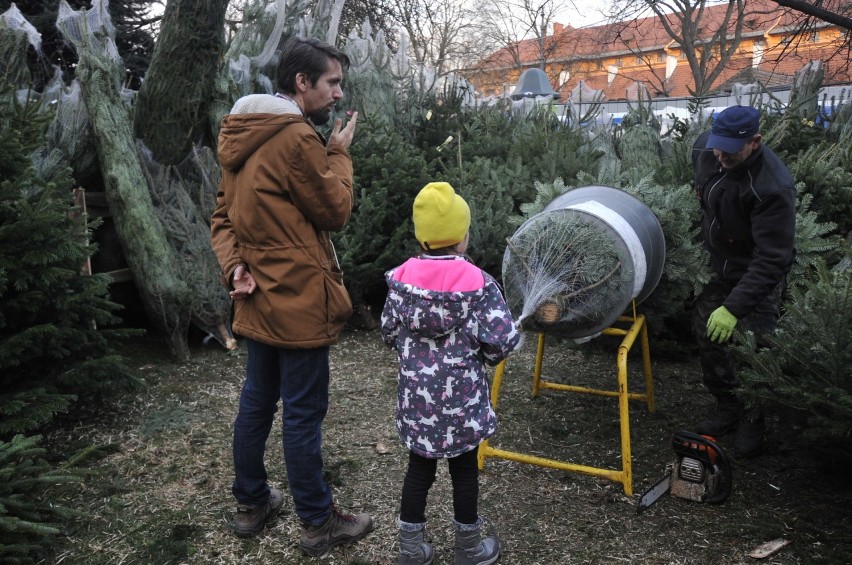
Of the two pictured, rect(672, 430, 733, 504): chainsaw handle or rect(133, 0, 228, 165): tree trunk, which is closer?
rect(672, 430, 733, 504): chainsaw handle

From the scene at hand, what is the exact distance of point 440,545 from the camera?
2873mm

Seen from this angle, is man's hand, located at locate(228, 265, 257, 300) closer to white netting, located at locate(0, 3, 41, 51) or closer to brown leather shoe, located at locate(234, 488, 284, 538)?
brown leather shoe, located at locate(234, 488, 284, 538)

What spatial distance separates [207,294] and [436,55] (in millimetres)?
30817

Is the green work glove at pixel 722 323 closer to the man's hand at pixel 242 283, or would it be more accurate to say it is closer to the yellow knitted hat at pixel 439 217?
the yellow knitted hat at pixel 439 217

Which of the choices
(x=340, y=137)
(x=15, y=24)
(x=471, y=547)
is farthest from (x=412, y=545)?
(x=15, y=24)

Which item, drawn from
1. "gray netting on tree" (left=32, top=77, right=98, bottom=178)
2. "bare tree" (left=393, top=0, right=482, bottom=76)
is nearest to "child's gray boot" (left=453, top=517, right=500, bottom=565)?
"gray netting on tree" (left=32, top=77, right=98, bottom=178)

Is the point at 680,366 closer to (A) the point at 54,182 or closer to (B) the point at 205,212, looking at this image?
(B) the point at 205,212

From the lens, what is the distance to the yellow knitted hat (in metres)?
2.40

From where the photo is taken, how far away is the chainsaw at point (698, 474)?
121 inches

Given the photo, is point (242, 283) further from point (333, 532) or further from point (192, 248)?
point (192, 248)

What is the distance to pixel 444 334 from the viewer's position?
2.42 m

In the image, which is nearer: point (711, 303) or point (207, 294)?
point (711, 303)

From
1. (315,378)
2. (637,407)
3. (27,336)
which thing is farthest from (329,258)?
(637,407)

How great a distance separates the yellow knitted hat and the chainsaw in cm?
157
